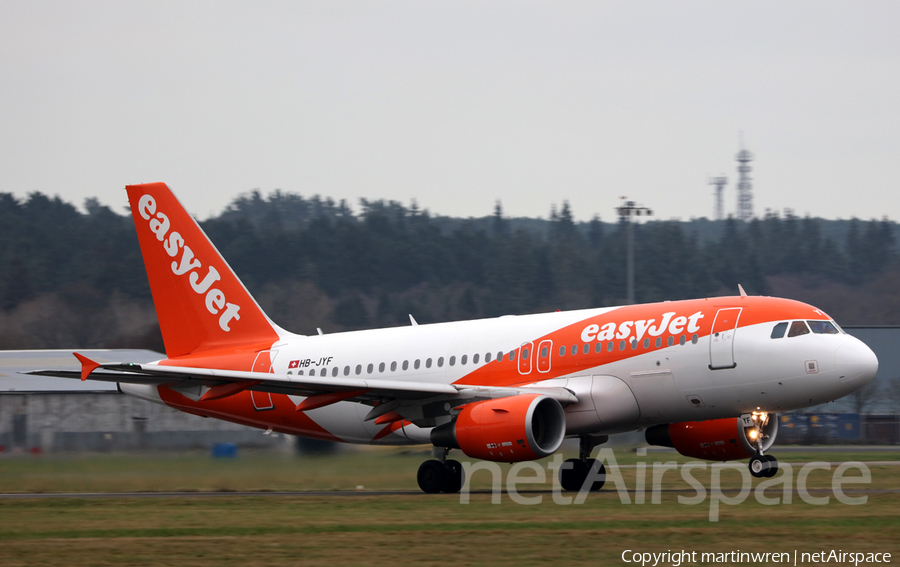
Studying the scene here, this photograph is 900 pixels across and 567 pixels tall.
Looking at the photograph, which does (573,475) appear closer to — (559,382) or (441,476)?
(559,382)

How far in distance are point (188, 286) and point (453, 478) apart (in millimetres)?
10337

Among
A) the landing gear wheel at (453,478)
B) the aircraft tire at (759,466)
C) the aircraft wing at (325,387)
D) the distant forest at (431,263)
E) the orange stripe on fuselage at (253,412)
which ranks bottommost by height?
the landing gear wheel at (453,478)

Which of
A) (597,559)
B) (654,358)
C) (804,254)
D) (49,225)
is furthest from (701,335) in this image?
(804,254)

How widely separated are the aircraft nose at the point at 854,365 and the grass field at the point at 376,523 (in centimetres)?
232

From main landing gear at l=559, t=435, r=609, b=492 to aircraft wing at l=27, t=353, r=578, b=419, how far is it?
221 cm

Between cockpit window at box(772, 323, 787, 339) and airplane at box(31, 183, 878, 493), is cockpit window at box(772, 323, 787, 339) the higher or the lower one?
the higher one

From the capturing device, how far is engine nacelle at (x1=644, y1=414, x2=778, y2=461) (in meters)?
25.1

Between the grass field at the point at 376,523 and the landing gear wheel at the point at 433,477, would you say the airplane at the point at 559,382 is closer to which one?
the landing gear wheel at the point at 433,477

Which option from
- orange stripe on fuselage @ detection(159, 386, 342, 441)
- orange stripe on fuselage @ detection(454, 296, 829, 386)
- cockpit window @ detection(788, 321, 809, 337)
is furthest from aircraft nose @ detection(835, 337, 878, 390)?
orange stripe on fuselage @ detection(159, 386, 342, 441)

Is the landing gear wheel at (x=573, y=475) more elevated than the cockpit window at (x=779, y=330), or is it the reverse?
the cockpit window at (x=779, y=330)

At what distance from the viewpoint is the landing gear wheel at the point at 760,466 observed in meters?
23.8

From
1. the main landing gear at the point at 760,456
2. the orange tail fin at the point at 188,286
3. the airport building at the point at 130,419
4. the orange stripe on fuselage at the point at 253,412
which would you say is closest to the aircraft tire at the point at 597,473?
the main landing gear at the point at 760,456

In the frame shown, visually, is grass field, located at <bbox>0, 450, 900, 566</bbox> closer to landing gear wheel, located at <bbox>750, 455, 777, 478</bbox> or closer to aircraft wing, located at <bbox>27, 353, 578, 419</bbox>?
landing gear wheel, located at <bbox>750, 455, 777, 478</bbox>

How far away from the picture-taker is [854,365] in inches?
907
